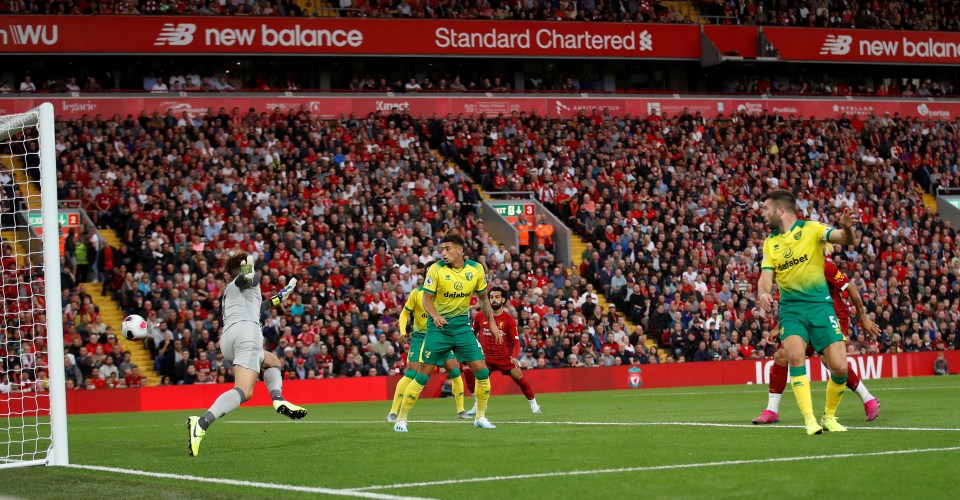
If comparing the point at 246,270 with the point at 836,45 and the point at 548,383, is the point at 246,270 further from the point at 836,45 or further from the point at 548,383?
the point at 836,45

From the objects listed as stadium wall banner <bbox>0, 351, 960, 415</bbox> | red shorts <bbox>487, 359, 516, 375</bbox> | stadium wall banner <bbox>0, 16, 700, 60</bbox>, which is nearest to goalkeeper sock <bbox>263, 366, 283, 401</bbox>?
red shorts <bbox>487, 359, 516, 375</bbox>

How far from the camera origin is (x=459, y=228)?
34.5 metres

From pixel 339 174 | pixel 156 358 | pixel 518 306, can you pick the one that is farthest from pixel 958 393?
pixel 339 174

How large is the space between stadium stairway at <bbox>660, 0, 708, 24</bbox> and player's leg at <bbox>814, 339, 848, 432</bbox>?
36.4 metres

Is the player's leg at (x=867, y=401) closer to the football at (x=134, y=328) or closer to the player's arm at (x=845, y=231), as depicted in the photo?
the player's arm at (x=845, y=231)

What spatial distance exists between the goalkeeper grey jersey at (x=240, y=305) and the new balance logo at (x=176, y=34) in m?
28.8

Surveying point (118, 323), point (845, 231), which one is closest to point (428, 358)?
point (845, 231)

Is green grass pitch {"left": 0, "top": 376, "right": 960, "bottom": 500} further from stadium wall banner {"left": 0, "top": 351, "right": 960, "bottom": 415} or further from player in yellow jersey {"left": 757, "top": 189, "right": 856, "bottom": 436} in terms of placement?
stadium wall banner {"left": 0, "top": 351, "right": 960, "bottom": 415}

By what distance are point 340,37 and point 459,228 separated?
1123 cm

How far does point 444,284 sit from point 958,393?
1103 centimetres

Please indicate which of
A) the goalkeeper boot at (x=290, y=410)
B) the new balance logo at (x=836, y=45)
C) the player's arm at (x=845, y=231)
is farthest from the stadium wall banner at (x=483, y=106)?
the player's arm at (x=845, y=231)

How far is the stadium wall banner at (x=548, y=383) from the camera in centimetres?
2667

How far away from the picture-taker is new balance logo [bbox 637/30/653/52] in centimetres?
4606

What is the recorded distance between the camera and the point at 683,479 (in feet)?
28.4
